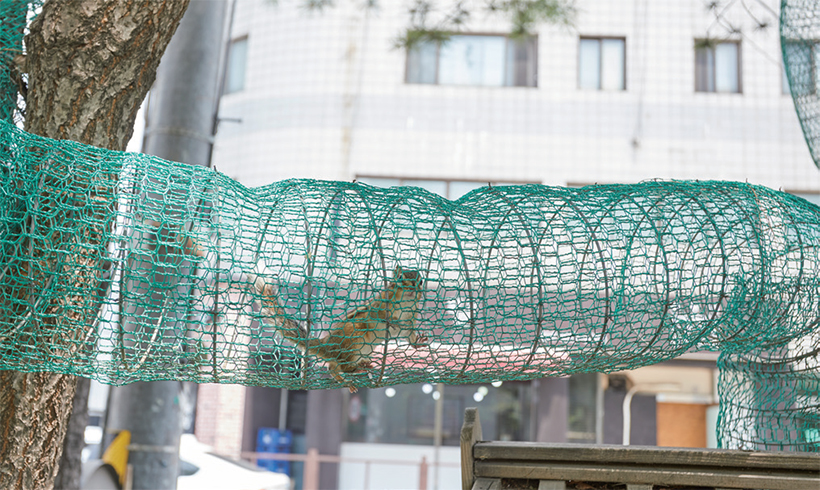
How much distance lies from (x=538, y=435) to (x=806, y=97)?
894cm

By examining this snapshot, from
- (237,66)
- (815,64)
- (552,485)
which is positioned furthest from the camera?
(237,66)

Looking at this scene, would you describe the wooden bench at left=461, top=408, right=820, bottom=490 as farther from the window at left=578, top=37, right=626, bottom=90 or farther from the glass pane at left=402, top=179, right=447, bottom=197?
the window at left=578, top=37, right=626, bottom=90

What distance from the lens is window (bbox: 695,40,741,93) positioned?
12.3 metres

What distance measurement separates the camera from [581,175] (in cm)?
1199

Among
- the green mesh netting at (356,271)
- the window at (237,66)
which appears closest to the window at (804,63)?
the green mesh netting at (356,271)

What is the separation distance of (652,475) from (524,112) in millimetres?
9870

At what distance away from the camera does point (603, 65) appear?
487 inches

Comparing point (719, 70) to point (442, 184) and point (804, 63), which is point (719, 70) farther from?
point (804, 63)

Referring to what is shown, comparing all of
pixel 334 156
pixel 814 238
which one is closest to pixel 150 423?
pixel 814 238

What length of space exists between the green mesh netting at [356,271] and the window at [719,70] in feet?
32.1

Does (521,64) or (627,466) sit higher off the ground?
(521,64)

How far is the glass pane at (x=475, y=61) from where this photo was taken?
41.0 feet

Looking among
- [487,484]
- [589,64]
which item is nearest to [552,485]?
[487,484]

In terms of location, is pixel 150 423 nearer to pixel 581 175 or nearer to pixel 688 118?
pixel 581 175
